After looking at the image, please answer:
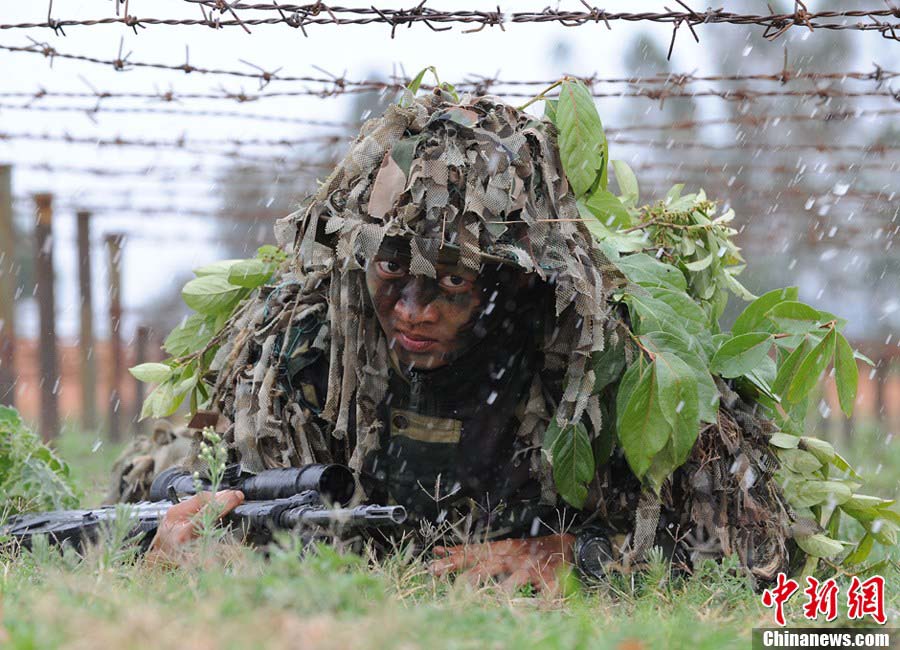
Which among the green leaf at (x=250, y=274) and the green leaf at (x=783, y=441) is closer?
the green leaf at (x=783, y=441)

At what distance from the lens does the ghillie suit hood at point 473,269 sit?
3.51 meters

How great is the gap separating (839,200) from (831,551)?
18.2 feet

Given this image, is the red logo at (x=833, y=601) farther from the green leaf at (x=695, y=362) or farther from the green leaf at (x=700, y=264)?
the green leaf at (x=700, y=264)

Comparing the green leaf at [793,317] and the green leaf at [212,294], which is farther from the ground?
the green leaf at [212,294]

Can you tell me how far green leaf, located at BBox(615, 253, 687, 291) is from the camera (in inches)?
158

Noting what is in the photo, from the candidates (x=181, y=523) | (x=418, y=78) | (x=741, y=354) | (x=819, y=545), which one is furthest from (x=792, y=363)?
(x=181, y=523)

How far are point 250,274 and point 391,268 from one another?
126cm

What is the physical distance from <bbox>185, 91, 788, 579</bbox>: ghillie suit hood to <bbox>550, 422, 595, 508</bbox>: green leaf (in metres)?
0.08

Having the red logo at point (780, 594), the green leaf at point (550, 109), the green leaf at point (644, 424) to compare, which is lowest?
the red logo at point (780, 594)

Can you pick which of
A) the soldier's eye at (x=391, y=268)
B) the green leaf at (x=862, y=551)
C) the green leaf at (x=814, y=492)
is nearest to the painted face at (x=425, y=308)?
the soldier's eye at (x=391, y=268)

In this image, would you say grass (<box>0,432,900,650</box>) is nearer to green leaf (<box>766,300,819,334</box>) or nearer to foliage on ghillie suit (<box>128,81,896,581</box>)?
foliage on ghillie suit (<box>128,81,896,581</box>)

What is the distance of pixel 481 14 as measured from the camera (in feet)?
13.0

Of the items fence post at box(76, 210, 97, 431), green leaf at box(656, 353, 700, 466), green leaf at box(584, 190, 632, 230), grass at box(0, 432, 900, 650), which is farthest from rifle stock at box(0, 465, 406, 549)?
fence post at box(76, 210, 97, 431)

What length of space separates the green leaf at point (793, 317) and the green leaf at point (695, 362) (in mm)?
358
